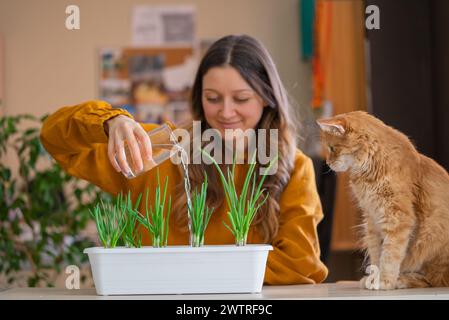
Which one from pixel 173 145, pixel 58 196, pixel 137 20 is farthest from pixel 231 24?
pixel 173 145

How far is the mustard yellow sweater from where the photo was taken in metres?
1.22

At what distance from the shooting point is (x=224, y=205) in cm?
134

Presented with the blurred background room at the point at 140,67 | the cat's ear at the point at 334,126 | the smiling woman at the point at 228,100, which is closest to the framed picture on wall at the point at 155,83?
the blurred background room at the point at 140,67

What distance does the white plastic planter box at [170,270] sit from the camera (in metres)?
0.86

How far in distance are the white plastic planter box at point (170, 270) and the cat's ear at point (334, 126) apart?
197mm

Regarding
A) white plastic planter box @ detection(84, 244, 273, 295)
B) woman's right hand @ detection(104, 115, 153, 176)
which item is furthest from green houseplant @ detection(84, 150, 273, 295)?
woman's right hand @ detection(104, 115, 153, 176)

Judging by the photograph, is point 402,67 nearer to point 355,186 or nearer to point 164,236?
point 355,186

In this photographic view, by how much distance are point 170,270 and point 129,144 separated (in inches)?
7.3

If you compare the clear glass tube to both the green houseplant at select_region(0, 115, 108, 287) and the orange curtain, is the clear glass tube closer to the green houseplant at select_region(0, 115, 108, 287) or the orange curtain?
the green houseplant at select_region(0, 115, 108, 287)

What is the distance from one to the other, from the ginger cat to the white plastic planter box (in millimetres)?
184

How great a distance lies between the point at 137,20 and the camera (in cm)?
359

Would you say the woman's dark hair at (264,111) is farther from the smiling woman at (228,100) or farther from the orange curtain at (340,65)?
the orange curtain at (340,65)

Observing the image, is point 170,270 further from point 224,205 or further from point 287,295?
point 224,205
